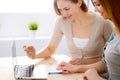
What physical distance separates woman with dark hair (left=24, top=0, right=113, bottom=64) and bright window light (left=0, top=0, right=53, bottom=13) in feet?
4.47

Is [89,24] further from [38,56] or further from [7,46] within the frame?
[7,46]

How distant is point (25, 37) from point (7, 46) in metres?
0.30

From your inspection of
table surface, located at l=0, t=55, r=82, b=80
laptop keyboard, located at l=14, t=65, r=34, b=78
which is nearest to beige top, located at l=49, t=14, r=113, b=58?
table surface, located at l=0, t=55, r=82, b=80

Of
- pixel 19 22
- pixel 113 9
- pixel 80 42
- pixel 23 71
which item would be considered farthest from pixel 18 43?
pixel 113 9

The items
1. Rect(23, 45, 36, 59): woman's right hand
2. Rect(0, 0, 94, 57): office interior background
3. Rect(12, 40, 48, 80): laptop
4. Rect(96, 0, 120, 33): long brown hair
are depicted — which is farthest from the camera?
Rect(0, 0, 94, 57): office interior background

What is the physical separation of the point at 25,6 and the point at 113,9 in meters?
2.45

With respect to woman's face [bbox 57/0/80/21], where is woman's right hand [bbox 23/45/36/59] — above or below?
below

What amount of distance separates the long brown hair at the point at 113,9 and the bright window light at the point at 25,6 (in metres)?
2.37

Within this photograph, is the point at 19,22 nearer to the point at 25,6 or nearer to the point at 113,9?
the point at 25,6

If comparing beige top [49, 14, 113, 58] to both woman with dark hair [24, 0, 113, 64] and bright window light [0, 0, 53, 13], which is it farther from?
bright window light [0, 0, 53, 13]

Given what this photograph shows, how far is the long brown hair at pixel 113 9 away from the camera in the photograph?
130 centimetres

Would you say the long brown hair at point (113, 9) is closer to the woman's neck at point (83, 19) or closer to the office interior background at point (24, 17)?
the woman's neck at point (83, 19)

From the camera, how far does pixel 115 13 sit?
1.31 metres

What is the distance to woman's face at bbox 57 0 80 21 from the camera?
2.21 m
